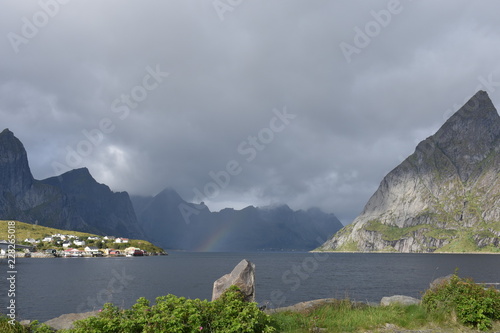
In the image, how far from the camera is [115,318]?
1347 centimetres

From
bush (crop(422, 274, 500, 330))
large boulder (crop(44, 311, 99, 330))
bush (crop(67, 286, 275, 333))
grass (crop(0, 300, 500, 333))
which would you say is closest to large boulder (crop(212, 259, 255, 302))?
grass (crop(0, 300, 500, 333))

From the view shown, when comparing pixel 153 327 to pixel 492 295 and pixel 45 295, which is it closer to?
pixel 492 295

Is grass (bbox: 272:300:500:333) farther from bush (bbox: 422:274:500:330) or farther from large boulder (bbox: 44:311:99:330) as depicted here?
large boulder (bbox: 44:311:99:330)

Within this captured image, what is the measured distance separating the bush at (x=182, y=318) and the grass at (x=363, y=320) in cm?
267

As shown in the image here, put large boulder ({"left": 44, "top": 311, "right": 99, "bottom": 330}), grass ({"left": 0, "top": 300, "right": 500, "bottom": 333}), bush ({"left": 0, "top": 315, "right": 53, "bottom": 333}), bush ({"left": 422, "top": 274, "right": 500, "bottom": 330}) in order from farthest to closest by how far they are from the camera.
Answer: large boulder ({"left": 44, "top": 311, "right": 99, "bottom": 330}), bush ({"left": 422, "top": 274, "right": 500, "bottom": 330}), grass ({"left": 0, "top": 300, "right": 500, "bottom": 333}), bush ({"left": 0, "top": 315, "right": 53, "bottom": 333})

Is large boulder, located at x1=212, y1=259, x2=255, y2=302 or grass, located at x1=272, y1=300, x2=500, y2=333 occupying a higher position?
large boulder, located at x1=212, y1=259, x2=255, y2=302

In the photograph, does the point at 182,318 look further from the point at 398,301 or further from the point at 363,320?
the point at 398,301

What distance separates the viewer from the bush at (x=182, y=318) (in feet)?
42.4

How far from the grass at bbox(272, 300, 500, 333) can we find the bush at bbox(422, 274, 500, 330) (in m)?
0.50

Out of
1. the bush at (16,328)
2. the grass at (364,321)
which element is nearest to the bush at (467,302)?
the grass at (364,321)

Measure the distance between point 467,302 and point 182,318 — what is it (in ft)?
49.3

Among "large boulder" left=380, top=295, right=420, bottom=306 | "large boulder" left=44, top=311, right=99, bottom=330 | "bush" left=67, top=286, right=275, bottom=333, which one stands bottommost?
"large boulder" left=380, top=295, right=420, bottom=306

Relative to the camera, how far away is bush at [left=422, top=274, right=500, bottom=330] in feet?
59.4

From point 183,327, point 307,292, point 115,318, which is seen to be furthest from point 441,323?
point 307,292
